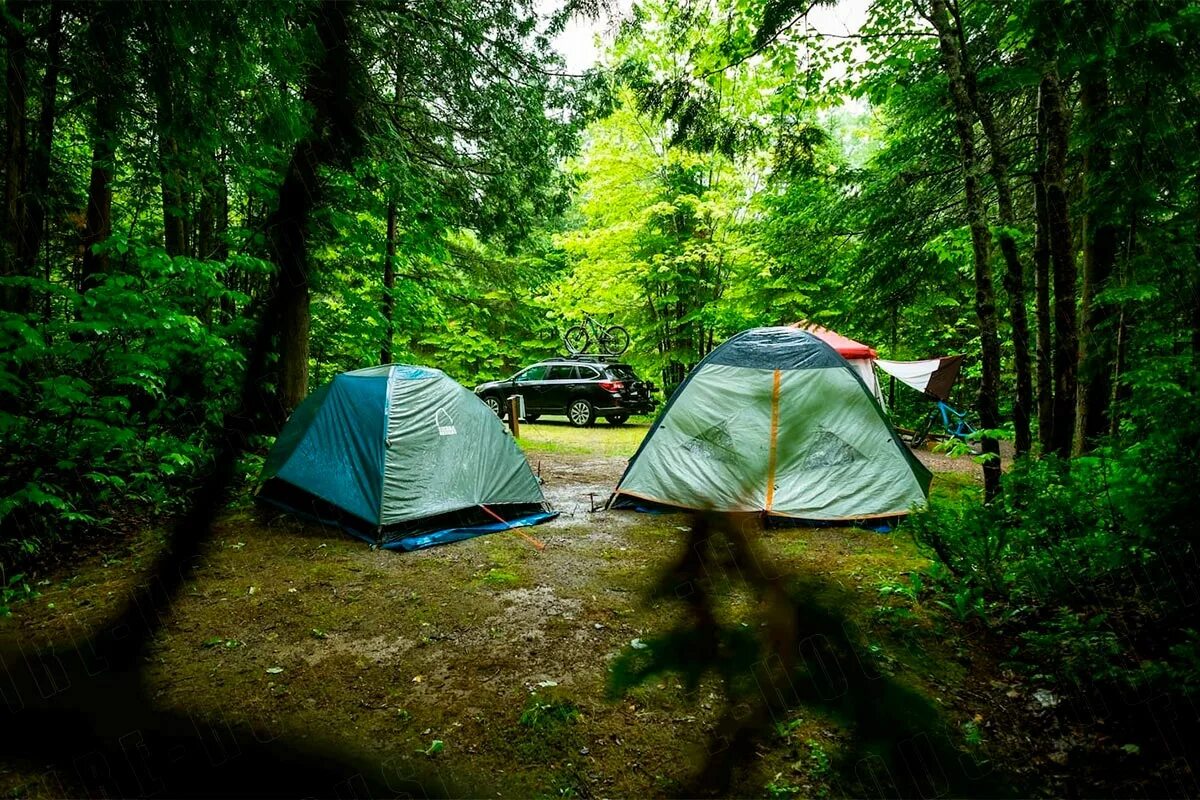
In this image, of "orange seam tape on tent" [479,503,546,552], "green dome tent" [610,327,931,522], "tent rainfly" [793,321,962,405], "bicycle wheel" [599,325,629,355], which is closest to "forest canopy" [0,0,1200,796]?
"green dome tent" [610,327,931,522]

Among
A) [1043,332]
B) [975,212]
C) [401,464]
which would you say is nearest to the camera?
[975,212]

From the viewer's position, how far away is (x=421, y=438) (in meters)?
5.77

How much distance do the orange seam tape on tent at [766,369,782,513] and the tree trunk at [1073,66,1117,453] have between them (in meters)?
2.60

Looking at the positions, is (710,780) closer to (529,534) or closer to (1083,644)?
(1083,644)

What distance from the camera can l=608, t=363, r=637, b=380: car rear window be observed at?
48.5 feet

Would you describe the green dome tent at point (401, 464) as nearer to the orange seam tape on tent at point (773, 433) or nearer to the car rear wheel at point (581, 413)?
the orange seam tape on tent at point (773, 433)

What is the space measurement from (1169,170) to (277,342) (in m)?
9.01

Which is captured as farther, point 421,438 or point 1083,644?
point 421,438

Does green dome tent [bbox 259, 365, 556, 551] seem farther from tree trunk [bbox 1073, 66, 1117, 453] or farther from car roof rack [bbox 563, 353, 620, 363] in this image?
car roof rack [bbox 563, 353, 620, 363]

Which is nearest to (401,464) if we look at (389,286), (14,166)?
(14,166)

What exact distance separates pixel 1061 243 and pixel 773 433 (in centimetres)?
296

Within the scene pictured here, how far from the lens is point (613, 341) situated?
58.0ft

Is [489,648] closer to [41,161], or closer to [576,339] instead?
[41,161]

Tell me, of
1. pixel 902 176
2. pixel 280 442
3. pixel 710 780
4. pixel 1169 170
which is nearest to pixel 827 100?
pixel 902 176
